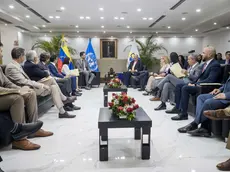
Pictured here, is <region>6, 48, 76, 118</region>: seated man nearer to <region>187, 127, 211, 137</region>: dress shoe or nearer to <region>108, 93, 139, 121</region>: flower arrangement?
<region>108, 93, 139, 121</region>: flower arrangement

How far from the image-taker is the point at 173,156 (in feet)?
8.29

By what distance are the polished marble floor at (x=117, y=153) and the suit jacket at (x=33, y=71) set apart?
102cm

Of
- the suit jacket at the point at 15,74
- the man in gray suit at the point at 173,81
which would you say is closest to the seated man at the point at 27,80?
the suit jacket at the point at 15,74

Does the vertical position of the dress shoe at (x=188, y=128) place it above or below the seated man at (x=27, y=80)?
below

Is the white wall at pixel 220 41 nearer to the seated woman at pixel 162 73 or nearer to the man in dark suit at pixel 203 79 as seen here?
the seated woman at pixel 162 73

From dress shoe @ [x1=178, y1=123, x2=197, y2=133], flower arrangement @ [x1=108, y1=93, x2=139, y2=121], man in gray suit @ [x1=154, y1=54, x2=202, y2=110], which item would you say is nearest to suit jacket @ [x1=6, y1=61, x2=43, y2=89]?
flower arrangement @ [x1=108, y1=93, x2=139, y2=121]

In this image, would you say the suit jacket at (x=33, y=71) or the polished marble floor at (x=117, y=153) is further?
the suit jacket at (x=33, y=71)

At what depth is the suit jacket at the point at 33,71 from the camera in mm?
3943

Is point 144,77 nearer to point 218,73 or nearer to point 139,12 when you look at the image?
point 139,12

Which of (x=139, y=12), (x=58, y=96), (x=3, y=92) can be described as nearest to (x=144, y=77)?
(x=139, y=12)

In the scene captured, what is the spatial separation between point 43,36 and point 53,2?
255 inches

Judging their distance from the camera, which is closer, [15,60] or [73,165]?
[73,165]

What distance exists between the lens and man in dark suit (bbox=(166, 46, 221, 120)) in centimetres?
369

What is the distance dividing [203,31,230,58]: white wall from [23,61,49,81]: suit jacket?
1052 centimetres
